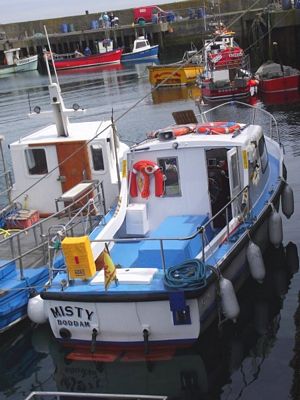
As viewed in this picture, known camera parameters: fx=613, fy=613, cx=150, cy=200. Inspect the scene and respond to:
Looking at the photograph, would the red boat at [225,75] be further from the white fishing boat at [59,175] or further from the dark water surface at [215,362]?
the dark water surface at [215,362]

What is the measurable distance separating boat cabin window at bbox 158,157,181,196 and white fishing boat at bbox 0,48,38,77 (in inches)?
2287

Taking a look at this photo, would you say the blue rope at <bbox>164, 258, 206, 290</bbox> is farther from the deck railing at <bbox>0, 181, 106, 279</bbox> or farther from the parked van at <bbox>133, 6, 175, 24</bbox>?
the parked van at <bbox>133, 6, 175, 24</bbox>

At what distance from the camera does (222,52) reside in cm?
3378

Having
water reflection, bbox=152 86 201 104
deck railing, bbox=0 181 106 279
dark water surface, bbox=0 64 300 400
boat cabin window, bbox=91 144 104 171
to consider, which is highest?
boat cabin window, bbox=91 144 104 171

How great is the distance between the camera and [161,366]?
8594 millimetres

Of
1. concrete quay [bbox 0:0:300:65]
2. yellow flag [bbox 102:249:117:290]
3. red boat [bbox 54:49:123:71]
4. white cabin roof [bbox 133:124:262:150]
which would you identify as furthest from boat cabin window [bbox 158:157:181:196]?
red boat [bbox 54:49:123:71]

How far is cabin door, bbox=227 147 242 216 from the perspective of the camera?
1056cm

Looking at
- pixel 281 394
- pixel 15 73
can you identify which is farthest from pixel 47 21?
pixel 281 394

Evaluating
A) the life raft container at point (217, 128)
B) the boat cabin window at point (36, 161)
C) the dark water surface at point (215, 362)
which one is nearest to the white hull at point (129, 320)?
the dark water surface at point (215, 362)

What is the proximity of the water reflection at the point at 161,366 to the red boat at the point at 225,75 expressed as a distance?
21.9 meters

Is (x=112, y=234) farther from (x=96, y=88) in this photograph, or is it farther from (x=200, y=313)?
(x=96, y=88)

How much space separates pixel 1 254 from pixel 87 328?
3.28 m

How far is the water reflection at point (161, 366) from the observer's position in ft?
27.3

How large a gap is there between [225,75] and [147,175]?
902 inches
